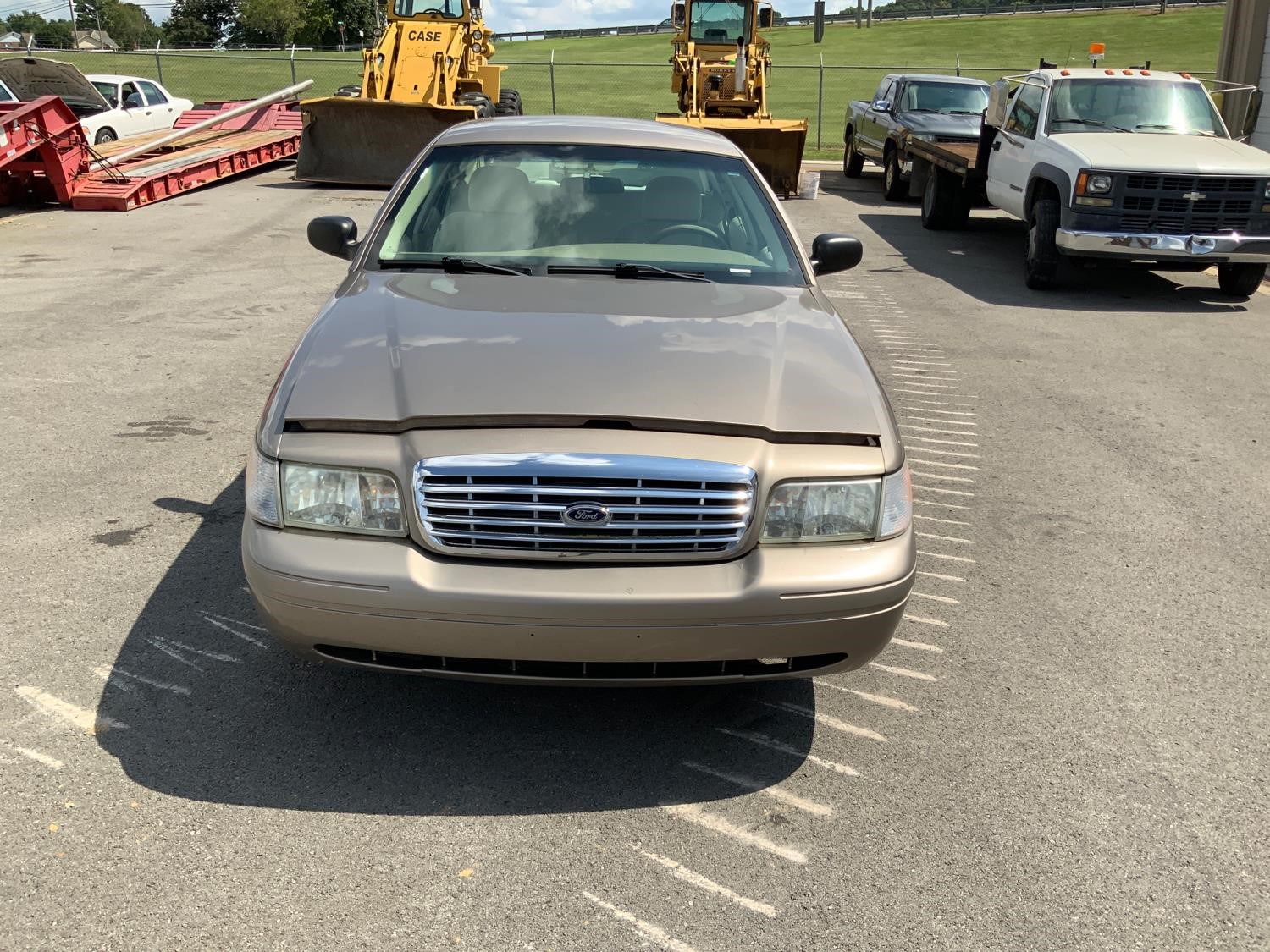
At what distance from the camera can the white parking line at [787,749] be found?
11.0ft

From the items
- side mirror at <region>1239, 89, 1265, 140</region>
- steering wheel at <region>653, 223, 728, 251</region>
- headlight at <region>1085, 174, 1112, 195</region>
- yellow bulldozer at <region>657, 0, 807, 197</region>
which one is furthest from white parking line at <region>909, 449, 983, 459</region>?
yellow bulldozer at <region>657, 0, 807, 197</region>

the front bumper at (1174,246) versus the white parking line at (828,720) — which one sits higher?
the front bumper at (1174,246)

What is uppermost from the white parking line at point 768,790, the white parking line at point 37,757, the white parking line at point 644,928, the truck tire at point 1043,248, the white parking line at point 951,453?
the truck tire at point 1043,248

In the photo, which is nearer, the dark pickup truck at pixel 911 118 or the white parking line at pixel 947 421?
the white parking line at pixel 947 421

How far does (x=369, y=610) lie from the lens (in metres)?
2.97

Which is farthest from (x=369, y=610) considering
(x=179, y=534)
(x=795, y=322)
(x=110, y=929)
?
(x=179, y=534)

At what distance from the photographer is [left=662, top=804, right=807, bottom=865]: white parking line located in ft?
9.71

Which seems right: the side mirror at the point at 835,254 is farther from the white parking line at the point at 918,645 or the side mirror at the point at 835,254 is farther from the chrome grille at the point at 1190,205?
the chrome grille at the point at 1190,205

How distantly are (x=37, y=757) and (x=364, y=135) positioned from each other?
16.0 m

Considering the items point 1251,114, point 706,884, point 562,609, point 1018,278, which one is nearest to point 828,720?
point 706,884

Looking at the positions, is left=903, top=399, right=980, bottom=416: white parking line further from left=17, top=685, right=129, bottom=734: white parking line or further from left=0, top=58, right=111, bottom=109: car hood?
left=0, top=58, right=111, bottom=109: car hood

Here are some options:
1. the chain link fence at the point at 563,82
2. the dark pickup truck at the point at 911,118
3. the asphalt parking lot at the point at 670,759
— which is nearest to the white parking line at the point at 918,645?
the asphalt parking lot at the point at 670,759

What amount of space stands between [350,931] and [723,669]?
3.67ft

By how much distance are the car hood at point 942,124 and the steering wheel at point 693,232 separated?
1349cm
